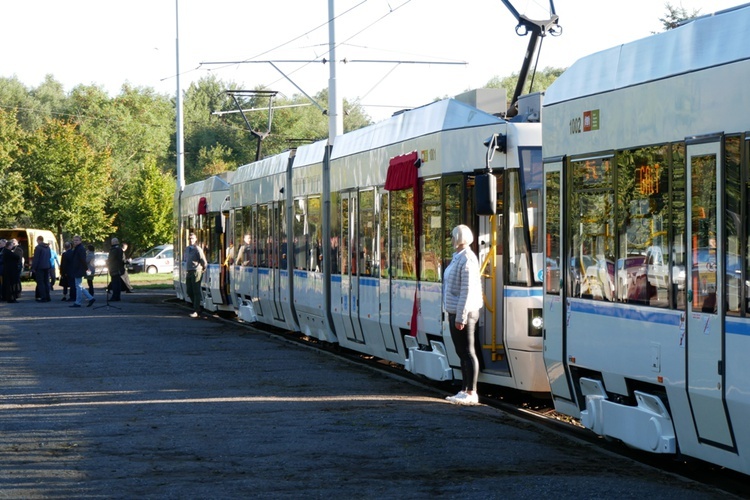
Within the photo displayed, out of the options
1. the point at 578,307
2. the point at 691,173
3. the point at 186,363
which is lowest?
the point at 186,363

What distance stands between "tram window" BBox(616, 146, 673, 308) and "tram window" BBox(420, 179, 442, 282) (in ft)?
16.2

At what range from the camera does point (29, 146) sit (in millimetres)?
73688

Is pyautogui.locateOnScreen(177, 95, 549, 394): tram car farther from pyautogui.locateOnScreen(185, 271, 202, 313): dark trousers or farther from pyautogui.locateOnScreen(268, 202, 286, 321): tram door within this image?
pyautogui.locateOnScreen(185, 271, 202, 313): dark trousers

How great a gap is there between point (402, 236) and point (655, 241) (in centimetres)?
691

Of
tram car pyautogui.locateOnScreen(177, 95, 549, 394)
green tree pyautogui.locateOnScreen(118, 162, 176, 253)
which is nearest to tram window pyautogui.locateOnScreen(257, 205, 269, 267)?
tram car pyautogui.locateOnScreen(177, 95, 549, 394)

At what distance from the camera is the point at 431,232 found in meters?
15.1

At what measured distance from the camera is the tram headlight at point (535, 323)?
13250 mm

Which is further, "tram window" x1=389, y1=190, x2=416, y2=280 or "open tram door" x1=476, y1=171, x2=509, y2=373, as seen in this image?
"tram window" x1=389, y1=190, x2=416, y2=280

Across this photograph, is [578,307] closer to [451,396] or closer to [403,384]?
[451,396]

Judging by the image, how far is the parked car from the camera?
71.1m

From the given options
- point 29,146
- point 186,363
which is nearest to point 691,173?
point 186,363

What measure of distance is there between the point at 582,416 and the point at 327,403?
3.65 meters

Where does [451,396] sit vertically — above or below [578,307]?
below

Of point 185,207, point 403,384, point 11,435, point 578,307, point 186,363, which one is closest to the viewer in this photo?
point 578,307
